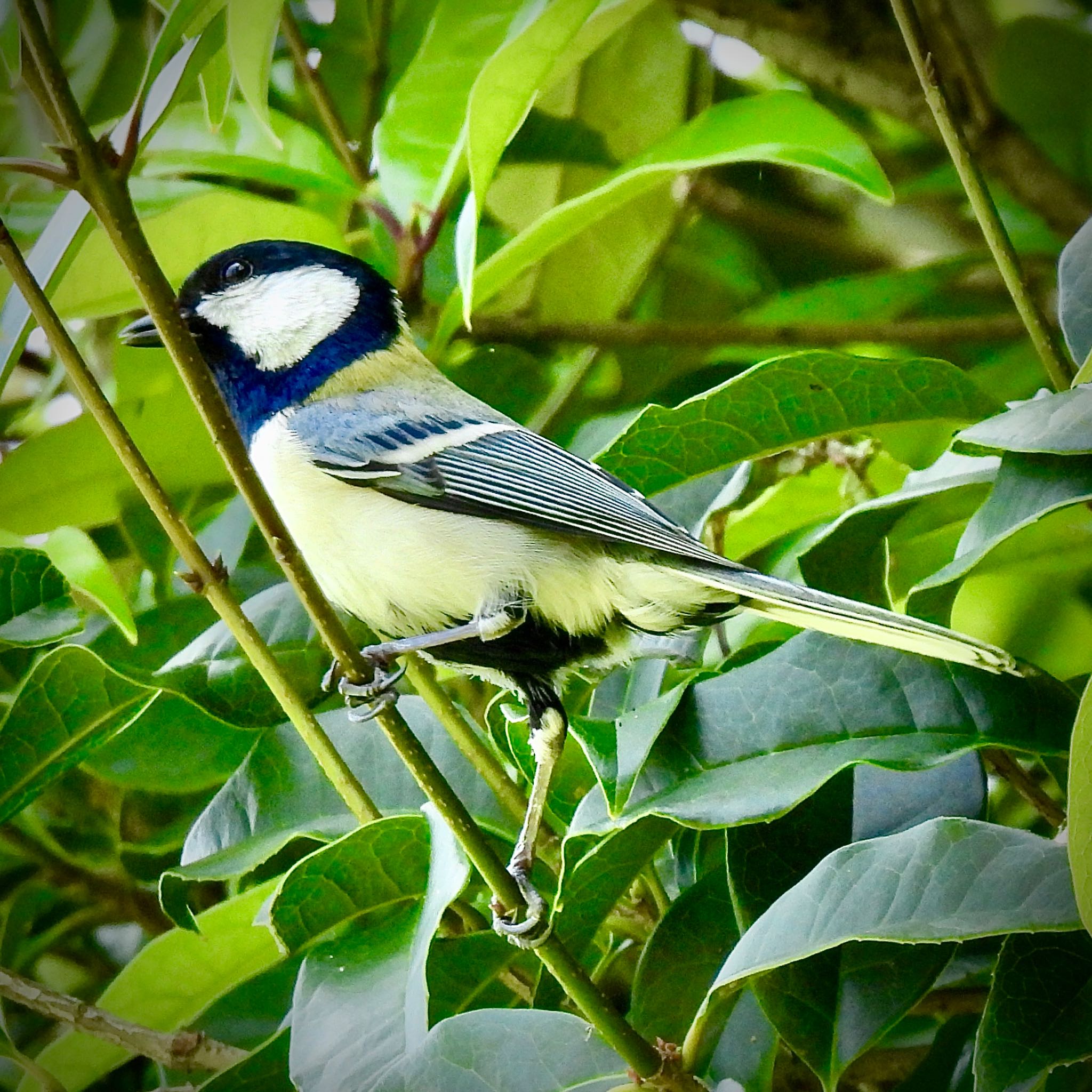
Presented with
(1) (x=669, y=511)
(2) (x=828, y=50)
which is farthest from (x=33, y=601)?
(2) (x=828, y=50)

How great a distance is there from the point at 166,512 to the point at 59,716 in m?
0.29

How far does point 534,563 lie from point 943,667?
0.26 m

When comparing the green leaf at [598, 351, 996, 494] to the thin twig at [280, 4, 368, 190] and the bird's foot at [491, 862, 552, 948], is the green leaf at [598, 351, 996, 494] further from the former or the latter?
the thin twig at [280, 4, 368, 190]

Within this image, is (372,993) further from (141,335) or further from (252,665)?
(141,335)

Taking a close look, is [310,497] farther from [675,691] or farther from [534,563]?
[675,691]

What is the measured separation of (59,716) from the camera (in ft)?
2.75

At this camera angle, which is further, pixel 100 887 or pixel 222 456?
pixel 100 887

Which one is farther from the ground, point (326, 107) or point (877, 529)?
point (326, 107)

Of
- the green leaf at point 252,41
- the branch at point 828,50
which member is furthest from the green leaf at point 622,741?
the branch at point 828,50

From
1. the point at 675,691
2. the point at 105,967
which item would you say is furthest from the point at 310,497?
the point at 105,967

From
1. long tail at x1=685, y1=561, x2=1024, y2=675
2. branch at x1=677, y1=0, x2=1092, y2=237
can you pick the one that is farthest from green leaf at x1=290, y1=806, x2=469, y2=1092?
branch at x1=677, y1=0, x2=1092, y2=237

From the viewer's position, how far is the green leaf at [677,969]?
0.73 meters

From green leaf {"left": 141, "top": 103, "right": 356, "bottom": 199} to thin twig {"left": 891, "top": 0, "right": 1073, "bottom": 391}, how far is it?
49 cm

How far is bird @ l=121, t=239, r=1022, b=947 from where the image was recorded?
0.71 metres
